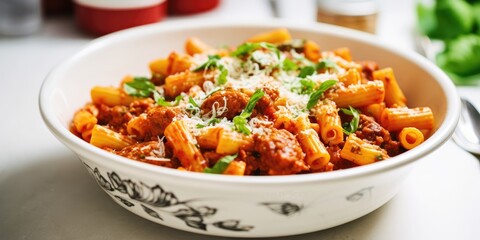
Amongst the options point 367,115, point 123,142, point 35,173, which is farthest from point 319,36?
point 35,173

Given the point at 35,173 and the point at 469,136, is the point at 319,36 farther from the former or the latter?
the point at 35,173

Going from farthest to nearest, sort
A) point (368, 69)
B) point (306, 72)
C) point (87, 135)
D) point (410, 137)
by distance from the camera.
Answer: point (368, 69) < point (306, 72) < point (87, 135) < point (410, 137)

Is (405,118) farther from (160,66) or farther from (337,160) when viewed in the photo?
(160,66)

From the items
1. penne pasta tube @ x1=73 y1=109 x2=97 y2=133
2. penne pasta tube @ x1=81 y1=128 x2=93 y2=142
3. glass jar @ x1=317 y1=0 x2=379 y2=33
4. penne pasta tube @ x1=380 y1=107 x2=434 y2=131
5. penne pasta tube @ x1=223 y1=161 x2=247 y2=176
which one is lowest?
glass jar @ x1=317 y1=0 x2=379 y2=33

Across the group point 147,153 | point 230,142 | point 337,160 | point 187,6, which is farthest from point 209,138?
point 187,6

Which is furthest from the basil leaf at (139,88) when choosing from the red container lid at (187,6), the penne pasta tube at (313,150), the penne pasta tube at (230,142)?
the red container lid at (187,6)

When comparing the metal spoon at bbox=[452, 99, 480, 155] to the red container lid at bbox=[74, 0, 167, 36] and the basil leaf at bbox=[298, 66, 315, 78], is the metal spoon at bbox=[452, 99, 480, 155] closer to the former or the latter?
the basil leaf at bbox=[298, 66, 315, 78]

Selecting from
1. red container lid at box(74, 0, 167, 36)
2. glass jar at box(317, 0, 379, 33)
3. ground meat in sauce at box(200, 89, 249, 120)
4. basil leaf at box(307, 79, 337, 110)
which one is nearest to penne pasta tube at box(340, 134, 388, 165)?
basil leaf at box(307, 79, 337, 110)
